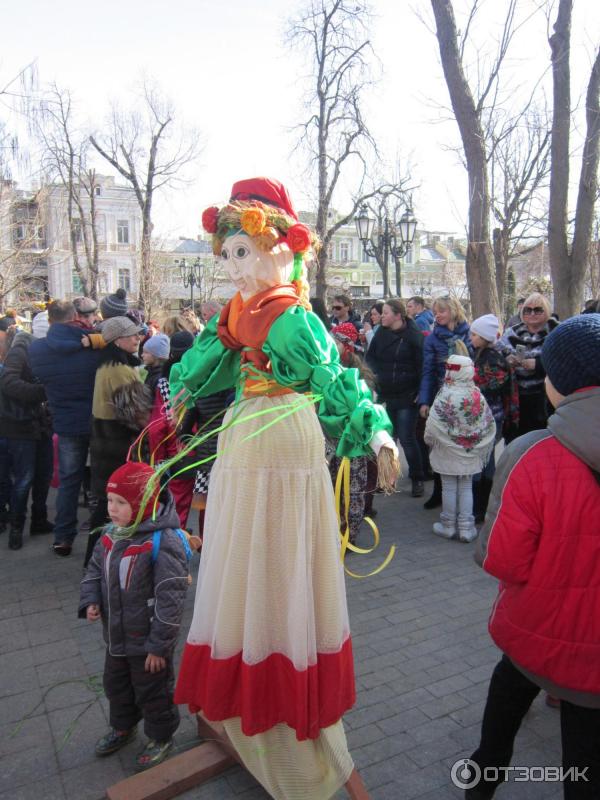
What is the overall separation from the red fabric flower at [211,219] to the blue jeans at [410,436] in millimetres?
4209

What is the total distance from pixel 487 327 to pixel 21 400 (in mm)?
4078

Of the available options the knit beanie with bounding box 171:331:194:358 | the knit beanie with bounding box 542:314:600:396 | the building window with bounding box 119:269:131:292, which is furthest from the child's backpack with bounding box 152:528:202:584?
the building window with bounding box 119:269:131:292

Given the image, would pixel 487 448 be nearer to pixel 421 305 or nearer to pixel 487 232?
pixel 487 232

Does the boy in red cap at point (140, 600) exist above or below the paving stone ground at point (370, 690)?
above

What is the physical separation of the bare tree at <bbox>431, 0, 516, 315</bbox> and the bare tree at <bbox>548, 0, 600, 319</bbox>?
2.43 feet

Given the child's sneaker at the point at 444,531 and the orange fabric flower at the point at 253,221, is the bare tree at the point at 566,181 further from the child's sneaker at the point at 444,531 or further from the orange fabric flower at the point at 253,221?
the orange fabric flower at the point at 253,221

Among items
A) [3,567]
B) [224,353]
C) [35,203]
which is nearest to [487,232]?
[224,353]

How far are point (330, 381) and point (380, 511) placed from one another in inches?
166

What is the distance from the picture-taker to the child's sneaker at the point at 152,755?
259cm

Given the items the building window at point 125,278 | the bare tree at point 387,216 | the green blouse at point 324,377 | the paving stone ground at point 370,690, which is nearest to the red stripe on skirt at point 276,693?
the paving stone ground at point 370,690

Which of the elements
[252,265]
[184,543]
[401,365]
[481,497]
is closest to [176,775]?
[184,543]

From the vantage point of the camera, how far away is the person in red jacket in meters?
1.88

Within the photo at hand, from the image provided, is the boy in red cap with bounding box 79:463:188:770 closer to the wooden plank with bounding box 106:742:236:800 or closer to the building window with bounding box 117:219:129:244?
the wooden plank with bounding box 106:742:236:800

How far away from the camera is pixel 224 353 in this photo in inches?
100
